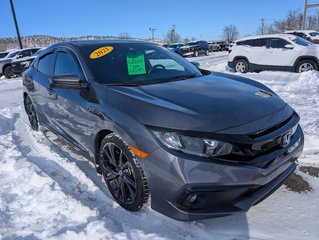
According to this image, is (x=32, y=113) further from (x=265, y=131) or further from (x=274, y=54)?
(x=274, y=54)

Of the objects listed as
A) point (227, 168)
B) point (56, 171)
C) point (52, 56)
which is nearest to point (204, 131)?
point (227, 168)

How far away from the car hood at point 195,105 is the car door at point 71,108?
0.48 meters

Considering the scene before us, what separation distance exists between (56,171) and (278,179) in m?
Answer: 2.53

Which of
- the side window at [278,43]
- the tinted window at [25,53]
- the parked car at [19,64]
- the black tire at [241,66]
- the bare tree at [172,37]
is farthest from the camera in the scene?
the bare tree at [172,37]

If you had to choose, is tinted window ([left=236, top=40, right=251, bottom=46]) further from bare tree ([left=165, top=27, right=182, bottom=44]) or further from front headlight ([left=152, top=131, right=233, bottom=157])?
bare tree ([left=165, top=27, right=182, bottom=44])

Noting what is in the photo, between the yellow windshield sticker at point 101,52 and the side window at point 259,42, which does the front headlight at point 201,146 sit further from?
the side window at point 259,42

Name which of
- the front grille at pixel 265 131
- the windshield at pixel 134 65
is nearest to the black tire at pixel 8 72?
the windshield at pixel 134 65

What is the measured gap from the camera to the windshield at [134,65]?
10.4ft

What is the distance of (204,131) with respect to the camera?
2217 mm

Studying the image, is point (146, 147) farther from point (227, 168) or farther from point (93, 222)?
point (93, 222)

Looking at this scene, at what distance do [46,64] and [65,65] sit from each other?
89cm

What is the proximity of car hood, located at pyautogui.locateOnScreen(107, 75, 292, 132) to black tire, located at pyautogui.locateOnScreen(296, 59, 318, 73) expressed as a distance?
9.05 metres

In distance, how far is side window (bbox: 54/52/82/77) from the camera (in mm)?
3407

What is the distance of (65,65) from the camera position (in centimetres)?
371
